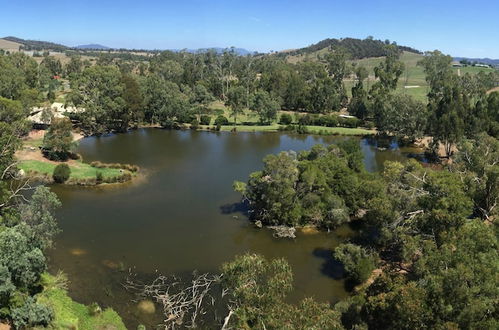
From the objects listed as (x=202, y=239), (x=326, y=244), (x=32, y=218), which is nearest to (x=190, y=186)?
(x=202, y=239)

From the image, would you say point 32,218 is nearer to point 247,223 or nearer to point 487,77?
point 247,223

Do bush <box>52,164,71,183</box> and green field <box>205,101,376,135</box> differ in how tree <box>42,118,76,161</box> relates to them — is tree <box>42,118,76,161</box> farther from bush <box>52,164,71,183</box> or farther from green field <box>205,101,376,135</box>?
green field <box>205,101,376,135</box>

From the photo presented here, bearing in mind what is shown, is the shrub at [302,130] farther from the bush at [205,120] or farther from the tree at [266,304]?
the tree at [266,304]

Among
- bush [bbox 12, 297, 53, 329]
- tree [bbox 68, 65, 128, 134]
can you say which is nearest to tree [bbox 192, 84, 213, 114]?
tree [bbox 68, 65, 128, 134]

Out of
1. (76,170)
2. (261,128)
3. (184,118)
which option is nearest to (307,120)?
(261,128)

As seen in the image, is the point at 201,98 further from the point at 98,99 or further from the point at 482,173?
the point at 482,173

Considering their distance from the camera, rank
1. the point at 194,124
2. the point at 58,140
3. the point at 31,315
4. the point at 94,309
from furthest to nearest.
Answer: the point at 194,124, the point at 58,140, the point at 94,309, the point at 31,315
